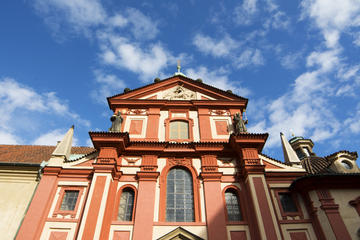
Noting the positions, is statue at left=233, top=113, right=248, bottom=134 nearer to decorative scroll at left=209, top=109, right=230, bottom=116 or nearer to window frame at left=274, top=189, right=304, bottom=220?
decorative scroll at left=209, top=109, right=230, bottom=116

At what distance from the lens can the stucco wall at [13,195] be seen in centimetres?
1199

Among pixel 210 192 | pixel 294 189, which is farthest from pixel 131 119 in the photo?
pixel 294 189

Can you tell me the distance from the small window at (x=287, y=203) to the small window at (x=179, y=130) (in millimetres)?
5858

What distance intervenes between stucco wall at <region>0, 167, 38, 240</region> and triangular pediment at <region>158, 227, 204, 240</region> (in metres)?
7.00

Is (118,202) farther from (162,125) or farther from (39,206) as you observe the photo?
(162,125)

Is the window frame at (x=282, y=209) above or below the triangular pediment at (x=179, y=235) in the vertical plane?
above

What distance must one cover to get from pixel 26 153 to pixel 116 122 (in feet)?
27.5

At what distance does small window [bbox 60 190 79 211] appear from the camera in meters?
12.0

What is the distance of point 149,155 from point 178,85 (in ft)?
20.6

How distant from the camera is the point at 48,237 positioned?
10969mm

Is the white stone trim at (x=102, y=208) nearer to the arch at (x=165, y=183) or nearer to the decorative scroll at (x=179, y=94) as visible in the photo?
the arch at (x=165, y=183)

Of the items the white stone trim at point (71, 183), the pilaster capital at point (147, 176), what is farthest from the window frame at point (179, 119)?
the white stone trim at point (71, 183)

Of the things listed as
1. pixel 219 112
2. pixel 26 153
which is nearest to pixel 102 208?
pixel 219 112

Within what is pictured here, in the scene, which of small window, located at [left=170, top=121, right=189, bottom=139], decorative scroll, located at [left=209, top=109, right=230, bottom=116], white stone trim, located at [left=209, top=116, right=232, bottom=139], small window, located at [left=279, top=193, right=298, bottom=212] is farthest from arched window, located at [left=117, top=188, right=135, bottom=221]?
small window, located at [left=279, top=193, right=298, bottom=212]
